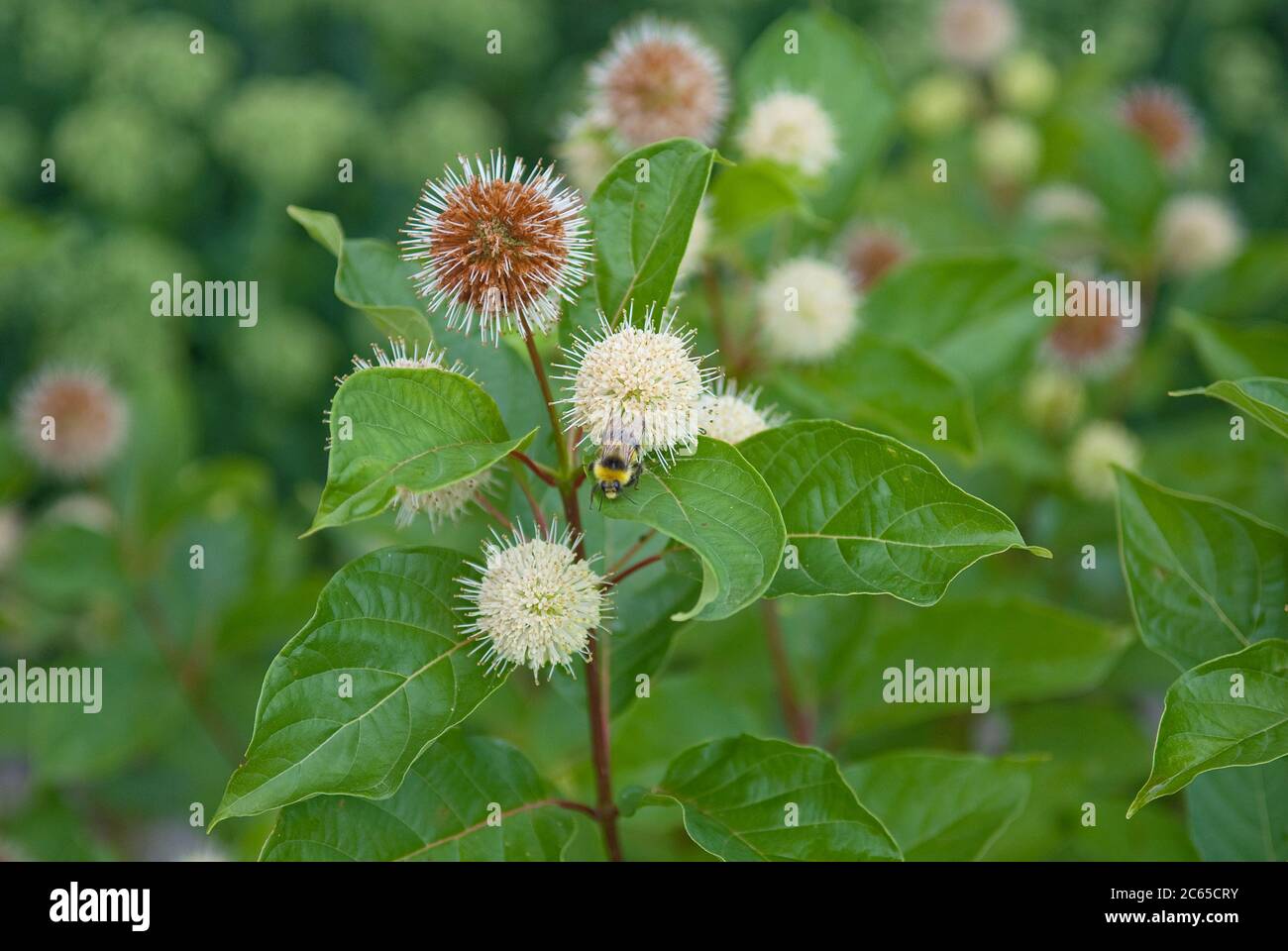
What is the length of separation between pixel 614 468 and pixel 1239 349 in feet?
3.60

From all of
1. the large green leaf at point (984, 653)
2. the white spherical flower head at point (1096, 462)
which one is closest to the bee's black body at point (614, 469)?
the large green leaf at point (984, 653)

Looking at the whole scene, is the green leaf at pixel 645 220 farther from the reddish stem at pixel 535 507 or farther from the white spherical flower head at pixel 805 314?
the white spherical flower head at pixel 805 314

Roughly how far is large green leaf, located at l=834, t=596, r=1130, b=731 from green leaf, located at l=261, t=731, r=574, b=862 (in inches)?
28.5

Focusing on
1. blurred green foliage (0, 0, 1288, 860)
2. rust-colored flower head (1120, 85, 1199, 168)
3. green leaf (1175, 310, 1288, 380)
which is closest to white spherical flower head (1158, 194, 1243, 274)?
blurred green foliage (0, 0, 1288, 860)

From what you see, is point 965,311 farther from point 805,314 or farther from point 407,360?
point 407,360

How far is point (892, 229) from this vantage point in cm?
259

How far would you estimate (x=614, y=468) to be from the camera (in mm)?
964

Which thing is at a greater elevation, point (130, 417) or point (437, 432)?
point (130, 417)

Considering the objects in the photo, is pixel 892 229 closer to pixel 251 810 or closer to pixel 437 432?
pixel 437 432

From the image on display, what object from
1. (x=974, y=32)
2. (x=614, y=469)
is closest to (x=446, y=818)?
(x=614, y=469)
